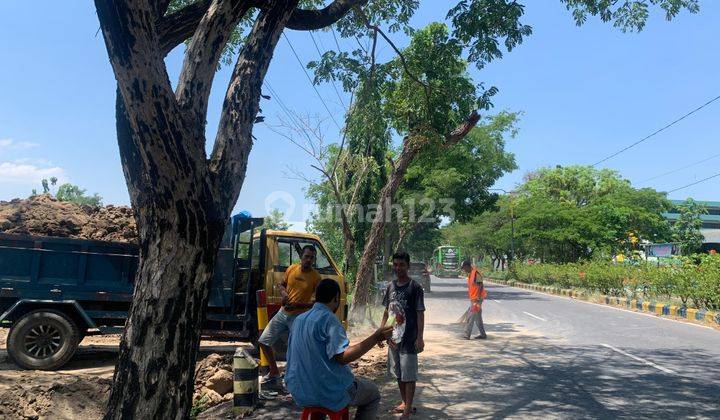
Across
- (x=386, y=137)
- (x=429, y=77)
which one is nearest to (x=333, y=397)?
Result: (x=429, y=77)

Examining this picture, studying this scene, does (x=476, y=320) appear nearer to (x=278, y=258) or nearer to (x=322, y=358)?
(x=278, y=258)

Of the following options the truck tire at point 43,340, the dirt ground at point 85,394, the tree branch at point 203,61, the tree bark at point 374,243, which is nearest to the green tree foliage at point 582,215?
the tree bark at point 374,243

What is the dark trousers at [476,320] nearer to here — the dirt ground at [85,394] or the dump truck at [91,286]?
the dump truck at [91,286]

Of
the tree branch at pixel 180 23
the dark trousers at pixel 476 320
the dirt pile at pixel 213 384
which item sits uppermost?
the tree branch at pixel 180 23

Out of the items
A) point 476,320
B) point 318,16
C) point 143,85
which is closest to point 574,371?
point 476,320

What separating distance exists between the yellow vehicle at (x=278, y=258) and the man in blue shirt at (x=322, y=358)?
4.60 meters

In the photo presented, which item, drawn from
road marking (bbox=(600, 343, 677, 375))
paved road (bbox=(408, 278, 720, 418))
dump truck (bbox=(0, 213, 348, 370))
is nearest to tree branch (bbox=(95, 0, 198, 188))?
paved road (bbox=(408, 278, 720, 418))

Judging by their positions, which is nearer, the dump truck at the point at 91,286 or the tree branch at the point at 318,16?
the tree branch at the point at 318,16

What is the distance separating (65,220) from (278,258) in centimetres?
329

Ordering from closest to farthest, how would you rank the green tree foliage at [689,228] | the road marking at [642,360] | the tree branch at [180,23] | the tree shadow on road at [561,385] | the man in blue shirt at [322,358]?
the man in blue shirt at [322,358] → the tree branch at [180,23] → the tree shadow on road at [561,385] → the road marking at [642,360] → the green tree foliage at [689,228]

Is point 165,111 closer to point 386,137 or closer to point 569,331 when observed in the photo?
point 386,137

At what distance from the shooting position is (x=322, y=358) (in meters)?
3.33

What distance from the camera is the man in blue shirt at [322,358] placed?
3305 millimetres

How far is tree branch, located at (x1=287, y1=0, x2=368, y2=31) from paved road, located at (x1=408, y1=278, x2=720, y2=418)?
183 inches
